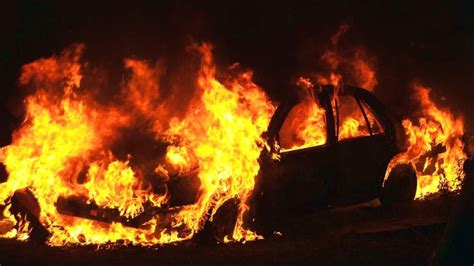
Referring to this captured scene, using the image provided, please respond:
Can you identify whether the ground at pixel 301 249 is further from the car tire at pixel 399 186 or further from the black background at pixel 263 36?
the black background at pixel 263 36

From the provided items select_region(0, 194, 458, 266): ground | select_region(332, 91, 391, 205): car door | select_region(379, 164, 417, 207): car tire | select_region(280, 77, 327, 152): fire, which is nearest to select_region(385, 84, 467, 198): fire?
select_region(379, 164, 417, 207): car tire

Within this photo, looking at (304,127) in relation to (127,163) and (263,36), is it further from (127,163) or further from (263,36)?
(263,36)

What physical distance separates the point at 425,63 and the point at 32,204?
489 inches

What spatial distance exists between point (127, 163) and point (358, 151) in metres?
3.27

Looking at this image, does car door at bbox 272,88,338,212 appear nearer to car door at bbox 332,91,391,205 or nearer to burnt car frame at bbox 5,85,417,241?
burnt car frame at bbox 5,85,417,241

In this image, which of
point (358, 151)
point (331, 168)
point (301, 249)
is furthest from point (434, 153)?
point (301, 249)

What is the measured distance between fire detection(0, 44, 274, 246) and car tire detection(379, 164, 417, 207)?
90.3 inches

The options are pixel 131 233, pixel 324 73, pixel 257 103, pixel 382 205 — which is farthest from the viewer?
pixel 324 73

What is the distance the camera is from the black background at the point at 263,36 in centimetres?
1395

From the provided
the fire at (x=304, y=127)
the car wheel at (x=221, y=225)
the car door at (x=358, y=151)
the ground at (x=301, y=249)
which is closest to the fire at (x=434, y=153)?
the car door at (x=358, y=151)

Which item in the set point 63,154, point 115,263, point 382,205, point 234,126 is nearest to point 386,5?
point 382,205

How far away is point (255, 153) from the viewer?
277 inches

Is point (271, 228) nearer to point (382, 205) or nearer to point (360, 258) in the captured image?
point (360, 258)

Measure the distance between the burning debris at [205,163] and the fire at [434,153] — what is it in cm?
3
